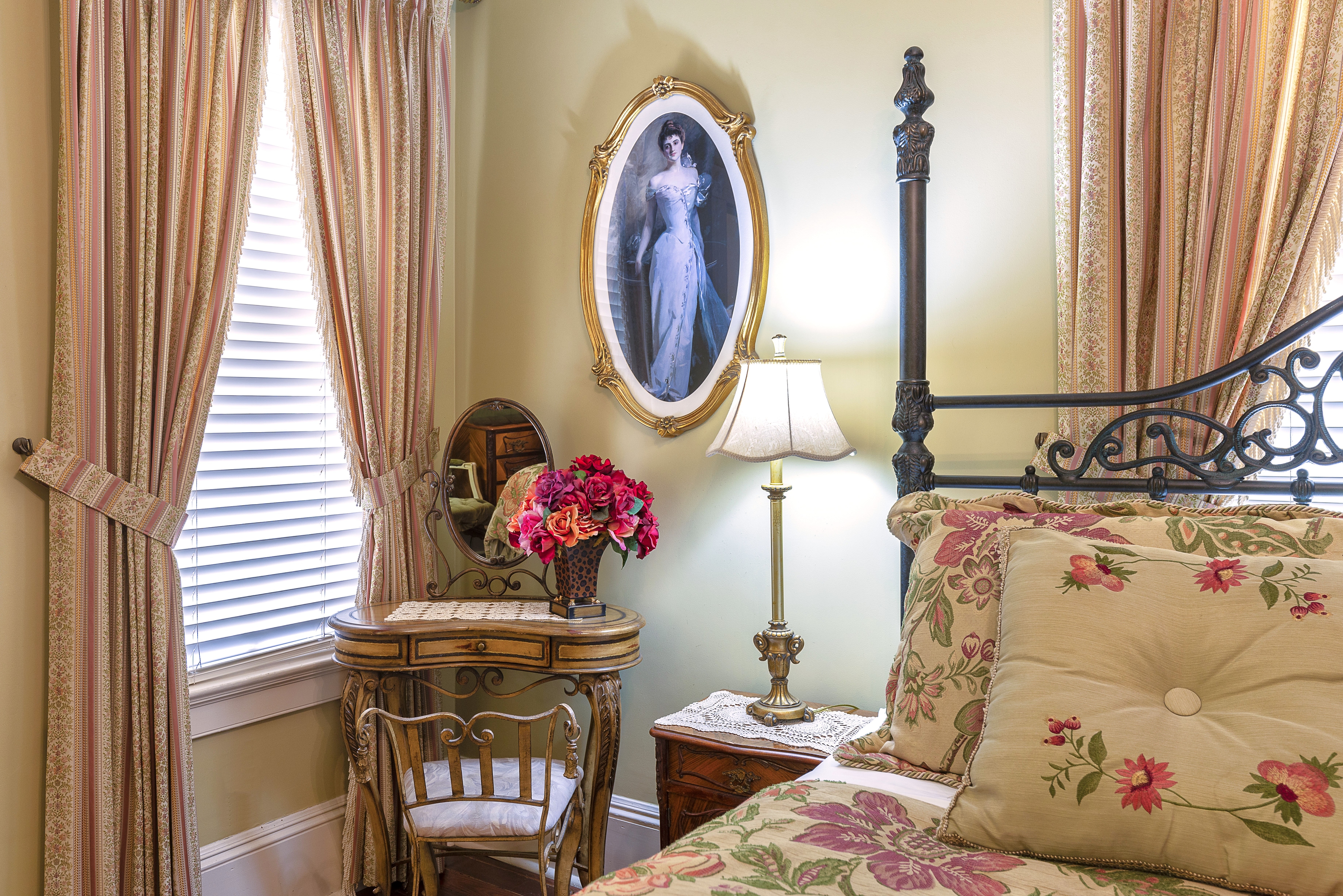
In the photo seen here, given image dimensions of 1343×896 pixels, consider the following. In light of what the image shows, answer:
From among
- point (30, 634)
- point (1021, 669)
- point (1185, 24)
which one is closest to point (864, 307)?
point (1185, 24)

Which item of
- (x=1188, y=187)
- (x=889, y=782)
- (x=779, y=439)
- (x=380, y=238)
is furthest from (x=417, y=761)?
(x=1188, y=187)

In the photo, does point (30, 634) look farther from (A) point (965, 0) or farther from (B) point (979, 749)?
(A) point (965, 0)

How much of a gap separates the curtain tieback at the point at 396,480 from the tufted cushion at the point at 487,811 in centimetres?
81

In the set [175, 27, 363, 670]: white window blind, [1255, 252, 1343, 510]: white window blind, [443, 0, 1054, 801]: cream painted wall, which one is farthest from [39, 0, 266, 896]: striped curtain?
[1255, 252, 1343, 510]: white window blind

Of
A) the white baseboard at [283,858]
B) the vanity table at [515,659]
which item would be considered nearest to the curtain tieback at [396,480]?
the vanity table at [515,659]

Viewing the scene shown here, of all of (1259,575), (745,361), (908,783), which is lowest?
(908,783)

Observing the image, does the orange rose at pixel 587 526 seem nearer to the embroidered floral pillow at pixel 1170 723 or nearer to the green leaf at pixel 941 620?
the green leaf at pixel 941 620

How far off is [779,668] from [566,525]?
627 mm

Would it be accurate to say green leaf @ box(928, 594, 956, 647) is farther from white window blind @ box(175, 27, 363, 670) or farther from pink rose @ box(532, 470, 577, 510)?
white window blind @ box(175, 27, 363, 670)

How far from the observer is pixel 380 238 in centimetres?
267

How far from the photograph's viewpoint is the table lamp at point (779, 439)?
213cm

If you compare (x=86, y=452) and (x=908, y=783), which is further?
(x=86, y=452)

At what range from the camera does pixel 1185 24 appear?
182 cm

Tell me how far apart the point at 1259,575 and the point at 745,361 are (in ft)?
4.04
